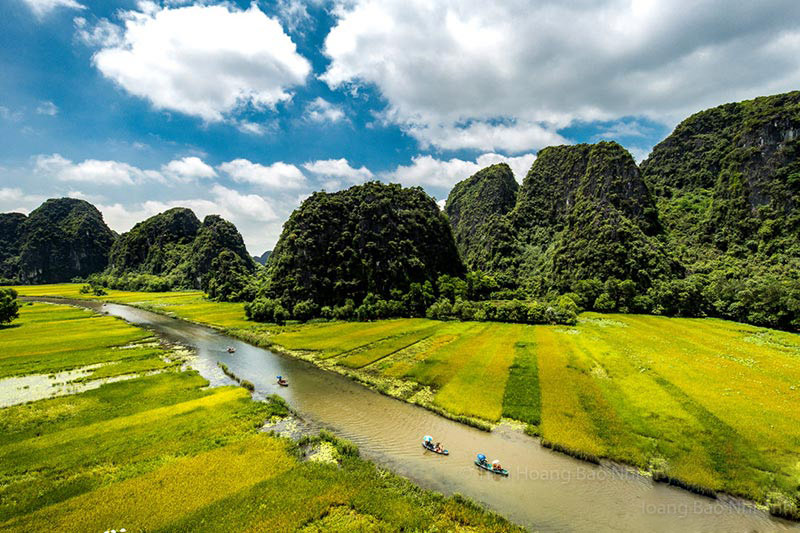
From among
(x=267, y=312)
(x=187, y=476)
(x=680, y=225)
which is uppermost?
(x=680, y=225)

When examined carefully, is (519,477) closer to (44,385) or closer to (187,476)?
(187,476)

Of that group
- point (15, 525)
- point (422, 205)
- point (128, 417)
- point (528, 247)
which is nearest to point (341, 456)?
point (15, 525)

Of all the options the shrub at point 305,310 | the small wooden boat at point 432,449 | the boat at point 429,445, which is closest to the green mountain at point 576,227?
the shrub at point 305,310

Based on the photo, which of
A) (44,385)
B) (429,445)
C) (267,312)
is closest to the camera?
(429,445)

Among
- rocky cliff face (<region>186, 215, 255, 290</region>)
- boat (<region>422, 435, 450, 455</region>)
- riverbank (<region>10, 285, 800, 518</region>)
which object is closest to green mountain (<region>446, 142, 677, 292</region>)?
riverbank (<region>10, 285, 800, 518</region>)

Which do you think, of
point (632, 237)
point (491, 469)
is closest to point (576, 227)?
point (632, 237)

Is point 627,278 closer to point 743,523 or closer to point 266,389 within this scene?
point 743,523

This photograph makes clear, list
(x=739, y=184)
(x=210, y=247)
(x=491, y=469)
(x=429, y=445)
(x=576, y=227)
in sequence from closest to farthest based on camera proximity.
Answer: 1. (x=491, y=469)
2. (x=429, y=445)
3. (x=739, y=184)
4. (x=576, y=227)
5. (x=210, y=247)
